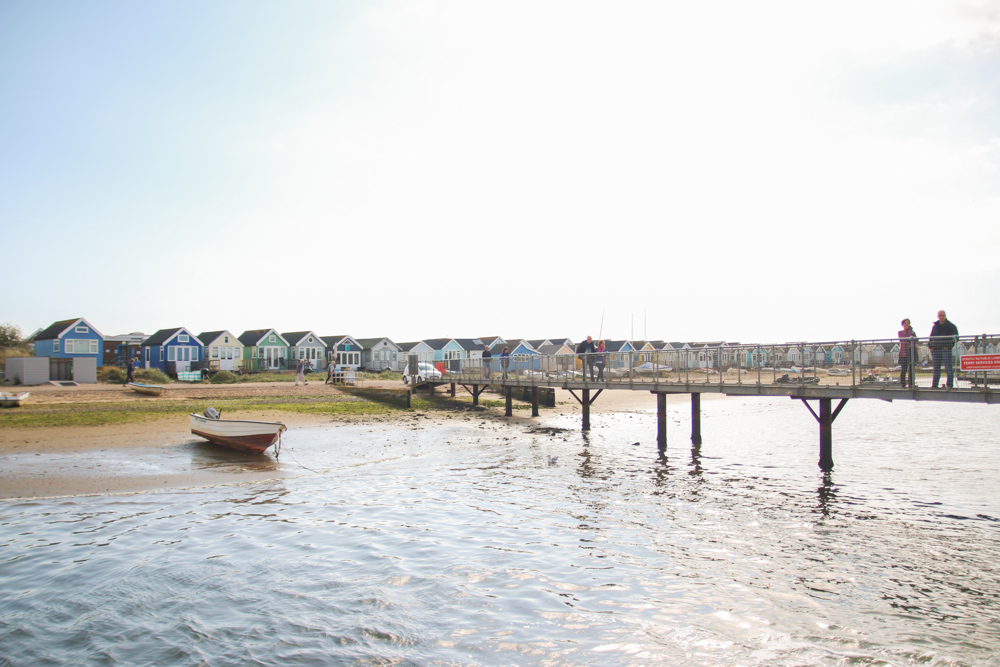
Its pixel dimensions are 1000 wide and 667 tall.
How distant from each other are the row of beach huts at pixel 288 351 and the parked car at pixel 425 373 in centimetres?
111

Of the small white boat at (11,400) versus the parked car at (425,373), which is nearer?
the small white boat at (11,400)

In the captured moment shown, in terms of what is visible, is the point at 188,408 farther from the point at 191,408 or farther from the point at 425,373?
the point at 425,373

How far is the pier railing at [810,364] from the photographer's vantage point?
14359 millimetres

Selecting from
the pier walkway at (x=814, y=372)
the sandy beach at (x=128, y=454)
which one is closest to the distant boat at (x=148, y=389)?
the sandy beach at (x=128, y=454)

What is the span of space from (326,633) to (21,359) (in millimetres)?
46521

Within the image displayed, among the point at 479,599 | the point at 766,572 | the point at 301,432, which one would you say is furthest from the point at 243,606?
the point at 301,432

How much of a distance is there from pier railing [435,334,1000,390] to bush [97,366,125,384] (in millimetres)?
35095

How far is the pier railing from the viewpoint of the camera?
47.1ft

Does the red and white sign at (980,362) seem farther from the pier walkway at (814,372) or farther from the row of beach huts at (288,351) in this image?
the row of beach huts at (288,351)

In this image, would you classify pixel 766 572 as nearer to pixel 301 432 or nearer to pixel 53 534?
pixel 53 534

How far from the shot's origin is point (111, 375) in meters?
→ 46.2

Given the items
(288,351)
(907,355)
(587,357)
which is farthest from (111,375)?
(907,355)

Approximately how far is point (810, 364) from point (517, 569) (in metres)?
12.9

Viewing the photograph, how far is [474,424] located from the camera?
29.3 meters
